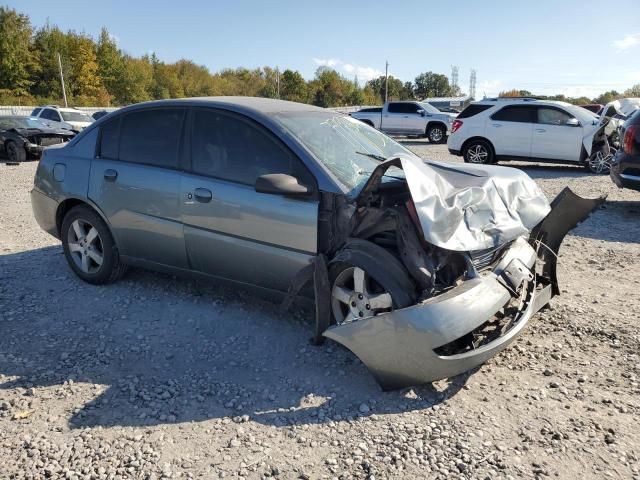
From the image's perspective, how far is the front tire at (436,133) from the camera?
22.5 metres

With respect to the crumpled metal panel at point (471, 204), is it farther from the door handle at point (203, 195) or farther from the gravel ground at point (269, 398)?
the door handle at point (203, 195)

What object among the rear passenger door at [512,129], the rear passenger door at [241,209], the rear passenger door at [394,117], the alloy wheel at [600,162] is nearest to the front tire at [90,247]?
the rear passenger door at [241,209]

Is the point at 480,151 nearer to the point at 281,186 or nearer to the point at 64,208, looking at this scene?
the point at 64,208

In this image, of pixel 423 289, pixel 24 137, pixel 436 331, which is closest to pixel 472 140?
pixel 423 289

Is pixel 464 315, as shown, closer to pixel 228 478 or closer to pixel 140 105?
pixel 228 478

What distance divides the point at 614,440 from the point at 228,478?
1923 mm

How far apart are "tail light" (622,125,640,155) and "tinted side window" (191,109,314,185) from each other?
5922 millimetres

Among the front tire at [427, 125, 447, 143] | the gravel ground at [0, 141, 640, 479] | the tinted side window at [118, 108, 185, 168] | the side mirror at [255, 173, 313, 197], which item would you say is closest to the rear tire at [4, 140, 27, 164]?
the gravel ground at [0, 141, 640, 479]

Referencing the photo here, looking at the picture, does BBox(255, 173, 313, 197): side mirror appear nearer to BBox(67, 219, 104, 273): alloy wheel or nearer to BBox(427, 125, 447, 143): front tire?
BBox(67, 219, 104, 273): alloy wheel

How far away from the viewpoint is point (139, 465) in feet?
8.34

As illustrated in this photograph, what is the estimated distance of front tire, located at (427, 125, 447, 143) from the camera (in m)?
22.5

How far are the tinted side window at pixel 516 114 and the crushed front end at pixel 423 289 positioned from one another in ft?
→ 33.5

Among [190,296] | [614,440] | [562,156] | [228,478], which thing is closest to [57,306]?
[190,296]

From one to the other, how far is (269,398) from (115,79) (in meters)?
70.6
